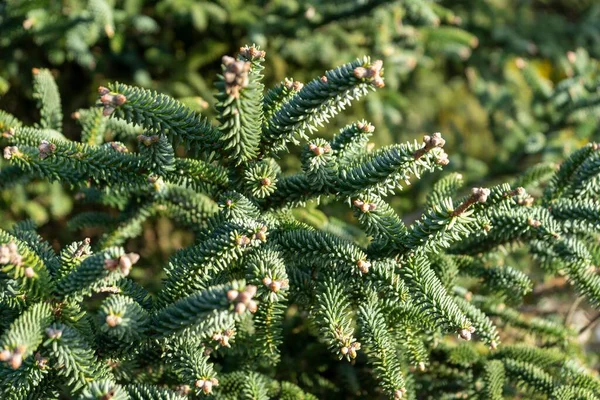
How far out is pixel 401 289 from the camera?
159cm

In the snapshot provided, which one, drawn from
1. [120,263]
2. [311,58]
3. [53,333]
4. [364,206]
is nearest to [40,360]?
[53,333]

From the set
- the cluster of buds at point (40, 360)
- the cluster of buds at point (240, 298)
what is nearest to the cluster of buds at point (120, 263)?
the cluster of buds at point (240, 298)

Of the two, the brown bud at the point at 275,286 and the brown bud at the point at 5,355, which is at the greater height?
the brown bud at the point at 275,286

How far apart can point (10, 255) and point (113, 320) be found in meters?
0.27

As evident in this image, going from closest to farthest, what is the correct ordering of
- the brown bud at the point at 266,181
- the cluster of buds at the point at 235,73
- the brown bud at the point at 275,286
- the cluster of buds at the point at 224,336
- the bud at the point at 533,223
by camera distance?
1. the cluster of buds at the point at 235,73
2. the brown bud at the point at 275,286
3. the cluster of buds at the point at 224,336
4. the brown bud at the point at 266,181
5. the bud at the point at 533,223

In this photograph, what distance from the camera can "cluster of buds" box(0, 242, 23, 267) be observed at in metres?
1.22

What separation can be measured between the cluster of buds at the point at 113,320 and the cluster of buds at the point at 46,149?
1.86ft

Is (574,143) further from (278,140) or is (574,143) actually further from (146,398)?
(146,398)

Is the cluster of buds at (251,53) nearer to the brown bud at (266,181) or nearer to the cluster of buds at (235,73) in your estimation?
the cluster of buds at (235,73)

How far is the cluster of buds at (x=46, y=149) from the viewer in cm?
157

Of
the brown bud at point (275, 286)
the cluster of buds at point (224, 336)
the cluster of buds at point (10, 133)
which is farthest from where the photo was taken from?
the cluster of buds at point (10, 133)

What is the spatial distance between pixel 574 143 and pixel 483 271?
1762 mm

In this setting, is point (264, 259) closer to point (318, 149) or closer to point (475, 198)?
point (318, 149)

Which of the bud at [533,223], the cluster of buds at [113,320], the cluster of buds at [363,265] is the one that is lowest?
the cluster of buds at [113,320]
